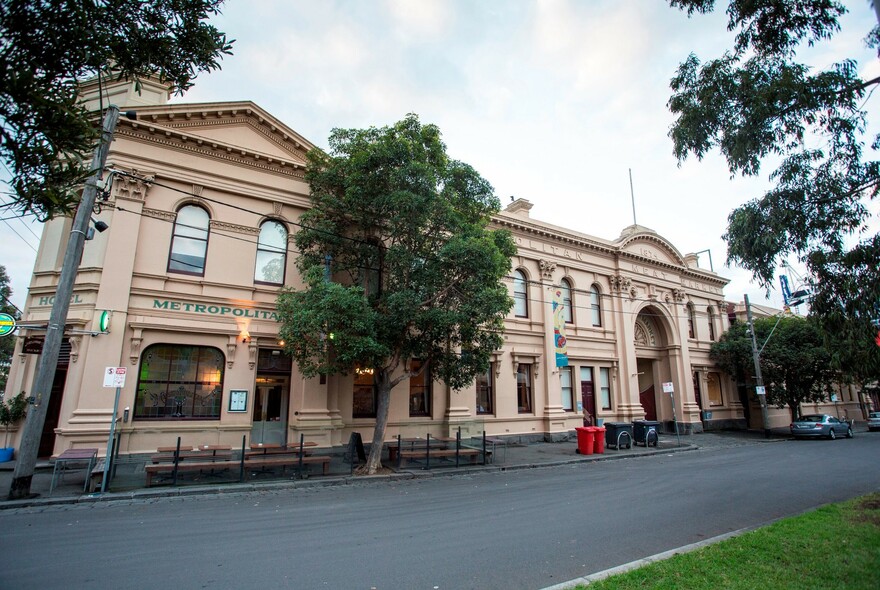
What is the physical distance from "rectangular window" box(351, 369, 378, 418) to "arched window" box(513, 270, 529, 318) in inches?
335

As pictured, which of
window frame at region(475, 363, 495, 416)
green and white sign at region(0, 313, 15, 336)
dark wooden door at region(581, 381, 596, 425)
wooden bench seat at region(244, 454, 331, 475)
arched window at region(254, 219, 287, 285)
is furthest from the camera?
dark wooden door at region(581, 381, 596, 425)

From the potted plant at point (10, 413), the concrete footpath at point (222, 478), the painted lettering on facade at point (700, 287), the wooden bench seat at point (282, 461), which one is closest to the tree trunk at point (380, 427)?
the concrete footpath at point (222, 478)

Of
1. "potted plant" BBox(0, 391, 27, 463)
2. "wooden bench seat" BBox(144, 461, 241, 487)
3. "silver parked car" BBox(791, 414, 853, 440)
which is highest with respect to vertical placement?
"potted plant" BBox(0, 391, 27, 463)

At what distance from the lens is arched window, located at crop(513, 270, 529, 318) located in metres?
23.1

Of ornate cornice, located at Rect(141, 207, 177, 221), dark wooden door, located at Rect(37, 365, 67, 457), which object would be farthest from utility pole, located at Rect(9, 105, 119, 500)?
dark wooden door, located at Rect(37, 365, 67, 457)

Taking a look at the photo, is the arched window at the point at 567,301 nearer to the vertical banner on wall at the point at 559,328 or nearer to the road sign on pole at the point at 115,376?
the vertical banner on wall at the point at 559,328

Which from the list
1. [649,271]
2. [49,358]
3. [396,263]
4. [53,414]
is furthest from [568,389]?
[53,414]

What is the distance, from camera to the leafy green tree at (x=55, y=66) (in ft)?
13.1

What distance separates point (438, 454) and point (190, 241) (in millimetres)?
10966

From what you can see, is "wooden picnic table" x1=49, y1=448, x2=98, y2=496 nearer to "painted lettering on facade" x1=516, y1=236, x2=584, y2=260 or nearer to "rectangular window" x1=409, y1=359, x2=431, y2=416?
"rectangular window" x1=409, y1=359, x2=431, y2=416

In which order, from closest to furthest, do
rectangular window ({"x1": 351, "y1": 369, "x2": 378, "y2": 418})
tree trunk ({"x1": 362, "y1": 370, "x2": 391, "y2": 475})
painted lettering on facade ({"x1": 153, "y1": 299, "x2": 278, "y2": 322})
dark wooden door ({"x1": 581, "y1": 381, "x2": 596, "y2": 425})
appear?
tree trunk ({"x1": 362, "y1": 370, "x2": 391, "y2": 475})
painted lettering on facade ({"x1": 153, "y1": 299, "x2": 278, "y2": 322})
rectangular window ({"x1": 351, "y1": 369, "x2": 378, "y2": 418})
dark wooden door ({"x1": 581, "y1": 381, "x2": 596, "y2": 425})

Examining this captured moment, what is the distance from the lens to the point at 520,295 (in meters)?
23.3

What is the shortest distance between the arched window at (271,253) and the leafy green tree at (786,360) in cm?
2680

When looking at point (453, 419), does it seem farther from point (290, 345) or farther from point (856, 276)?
point (856, 276)
